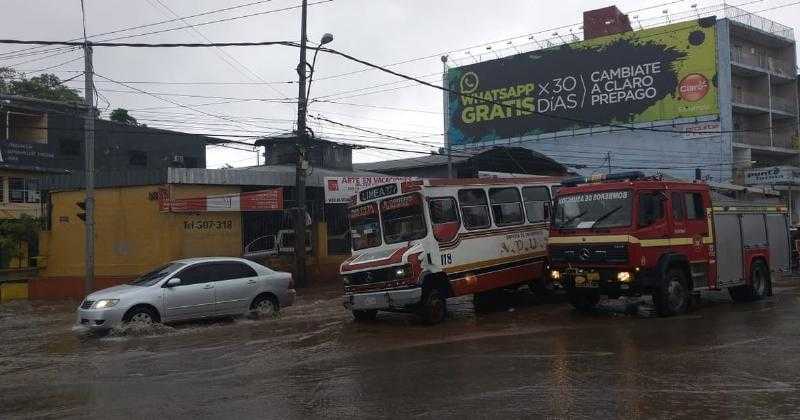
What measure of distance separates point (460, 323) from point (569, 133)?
42.6 metres

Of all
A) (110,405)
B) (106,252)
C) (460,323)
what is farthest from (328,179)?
(110,405)

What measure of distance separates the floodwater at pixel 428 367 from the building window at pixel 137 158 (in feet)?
94.8

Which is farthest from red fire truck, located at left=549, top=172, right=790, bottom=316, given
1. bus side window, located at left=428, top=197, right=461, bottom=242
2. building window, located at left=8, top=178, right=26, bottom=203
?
building window, located at left=8, top=178, right=26, bottom=203

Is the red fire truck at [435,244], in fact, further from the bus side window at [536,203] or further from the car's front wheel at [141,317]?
the car's front wheel at [141,317]

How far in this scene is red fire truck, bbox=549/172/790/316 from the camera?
13.1m

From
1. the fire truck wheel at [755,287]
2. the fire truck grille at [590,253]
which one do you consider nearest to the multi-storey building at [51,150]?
the fire truck grille at [590,253]

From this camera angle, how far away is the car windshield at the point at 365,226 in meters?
14.4

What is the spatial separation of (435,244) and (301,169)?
32.5ft

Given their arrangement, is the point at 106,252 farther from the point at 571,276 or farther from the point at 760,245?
the point at 760,245

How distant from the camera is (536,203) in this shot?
16.0 m

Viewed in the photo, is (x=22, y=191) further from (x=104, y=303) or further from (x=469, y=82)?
(x=469, y=82)

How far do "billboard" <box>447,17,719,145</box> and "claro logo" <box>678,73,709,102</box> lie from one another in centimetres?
6

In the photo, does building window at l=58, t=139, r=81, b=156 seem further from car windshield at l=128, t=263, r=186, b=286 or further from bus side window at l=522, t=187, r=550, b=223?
bus side window at l=522, t=187, r=550, b=223

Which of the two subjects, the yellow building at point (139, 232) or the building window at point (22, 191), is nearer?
the yellow building at point (139, 232)
